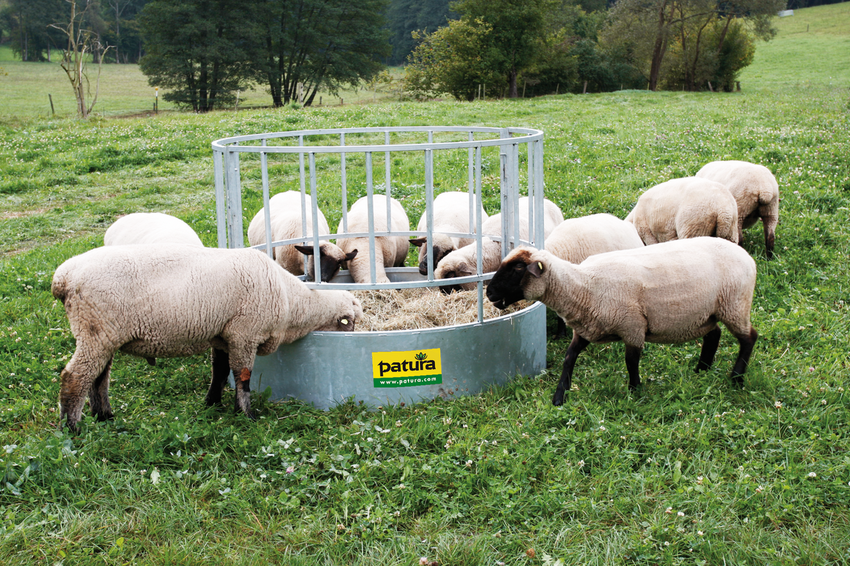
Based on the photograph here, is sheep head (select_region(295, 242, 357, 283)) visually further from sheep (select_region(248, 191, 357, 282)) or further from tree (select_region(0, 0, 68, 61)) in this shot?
tree (select_region(0, 0, 68, 61))

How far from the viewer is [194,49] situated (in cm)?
3959

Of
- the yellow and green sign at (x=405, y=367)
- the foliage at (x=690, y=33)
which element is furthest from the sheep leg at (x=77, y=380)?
the foliage at (x=690, y=33)

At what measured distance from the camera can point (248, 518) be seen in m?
3.77

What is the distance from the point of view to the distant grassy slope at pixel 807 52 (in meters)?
39.2

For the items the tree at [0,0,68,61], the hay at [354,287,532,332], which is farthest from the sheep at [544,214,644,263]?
the tree at [0,0,68,61]

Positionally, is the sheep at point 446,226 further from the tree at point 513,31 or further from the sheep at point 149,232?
the tree at point 513,31

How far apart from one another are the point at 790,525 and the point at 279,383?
139 inches

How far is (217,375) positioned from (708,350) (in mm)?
3890

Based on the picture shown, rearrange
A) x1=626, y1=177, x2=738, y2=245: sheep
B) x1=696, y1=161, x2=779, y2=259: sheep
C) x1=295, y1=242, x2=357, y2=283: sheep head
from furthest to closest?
1. x1=696, y1=161, x2=779, y2=259: sheep
2. x1=626, y1=177, x2=738, y2=245: sheep
3. x1=295, y1=242, x2=357, y2=283: sheep head

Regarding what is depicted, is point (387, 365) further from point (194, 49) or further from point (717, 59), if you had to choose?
point (717, 59)

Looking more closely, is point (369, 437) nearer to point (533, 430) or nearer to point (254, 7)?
point (533, 430)

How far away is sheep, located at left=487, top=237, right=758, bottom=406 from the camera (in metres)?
4.86

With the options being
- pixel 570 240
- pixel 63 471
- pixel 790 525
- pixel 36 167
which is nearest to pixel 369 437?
pixel 63 471

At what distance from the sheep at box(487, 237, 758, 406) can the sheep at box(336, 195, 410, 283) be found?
2.25 m
